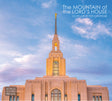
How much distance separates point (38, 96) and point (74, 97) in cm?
802

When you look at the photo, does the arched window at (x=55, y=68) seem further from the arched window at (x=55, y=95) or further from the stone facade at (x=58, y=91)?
the arched window at (x=55, y=95)

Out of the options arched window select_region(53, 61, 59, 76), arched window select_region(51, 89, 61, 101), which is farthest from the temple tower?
arched window select_region(51, 89, 61, 101)

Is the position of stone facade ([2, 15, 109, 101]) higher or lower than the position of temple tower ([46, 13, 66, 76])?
lower

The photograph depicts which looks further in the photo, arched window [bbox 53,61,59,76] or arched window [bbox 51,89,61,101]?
arched window [bbox 53,61,59,76]

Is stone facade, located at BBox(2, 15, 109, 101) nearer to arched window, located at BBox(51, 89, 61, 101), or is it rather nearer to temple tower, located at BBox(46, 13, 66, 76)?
arched window, located at BBox(51, 89, 61, 101)

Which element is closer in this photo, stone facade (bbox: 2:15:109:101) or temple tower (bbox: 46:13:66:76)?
stone facade (bbox: 2:15:109:101)

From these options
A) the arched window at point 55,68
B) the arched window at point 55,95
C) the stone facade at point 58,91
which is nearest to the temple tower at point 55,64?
the arched window at point 55,68

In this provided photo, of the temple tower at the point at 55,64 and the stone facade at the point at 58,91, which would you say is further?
the temple tower at the point at 55,64

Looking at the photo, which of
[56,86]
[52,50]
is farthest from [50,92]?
[52,50]

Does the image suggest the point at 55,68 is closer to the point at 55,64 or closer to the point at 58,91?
the point at 55,64

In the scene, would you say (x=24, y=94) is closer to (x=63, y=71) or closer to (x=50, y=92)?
(x=50, y=92)

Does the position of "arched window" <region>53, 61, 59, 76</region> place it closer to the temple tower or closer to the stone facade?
the temple tower

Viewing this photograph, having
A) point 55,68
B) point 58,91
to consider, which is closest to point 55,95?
point 58,91

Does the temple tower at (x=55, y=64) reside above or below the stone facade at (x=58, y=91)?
above
